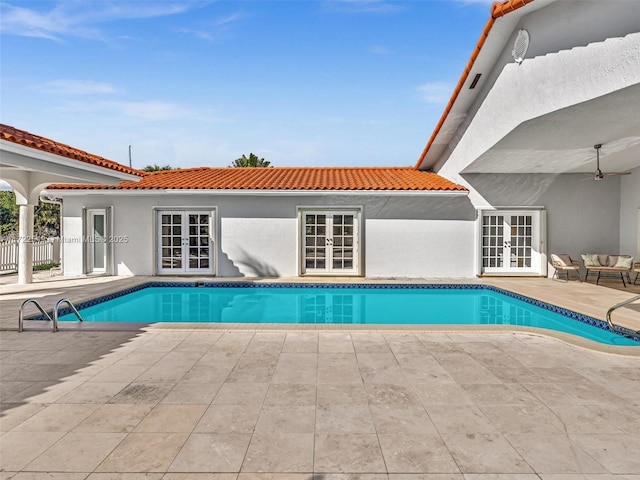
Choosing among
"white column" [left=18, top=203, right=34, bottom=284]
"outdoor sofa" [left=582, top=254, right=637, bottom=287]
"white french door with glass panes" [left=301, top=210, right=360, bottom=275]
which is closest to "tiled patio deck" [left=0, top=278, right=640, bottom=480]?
"white column" [left=18, top=203, right=34, bottom=284]

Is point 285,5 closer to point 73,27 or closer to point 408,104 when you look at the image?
point 73,27

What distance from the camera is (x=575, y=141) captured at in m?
10.2

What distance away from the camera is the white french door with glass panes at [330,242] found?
1376cm

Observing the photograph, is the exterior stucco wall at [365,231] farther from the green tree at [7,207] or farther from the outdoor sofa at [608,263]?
the green tree at [7,207]

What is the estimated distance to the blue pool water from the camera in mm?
8844

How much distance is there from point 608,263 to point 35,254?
2243 centimetres

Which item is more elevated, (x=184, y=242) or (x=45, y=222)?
(x=45, y=222)

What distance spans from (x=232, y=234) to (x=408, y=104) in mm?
12680

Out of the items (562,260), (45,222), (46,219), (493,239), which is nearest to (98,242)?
(493,239)

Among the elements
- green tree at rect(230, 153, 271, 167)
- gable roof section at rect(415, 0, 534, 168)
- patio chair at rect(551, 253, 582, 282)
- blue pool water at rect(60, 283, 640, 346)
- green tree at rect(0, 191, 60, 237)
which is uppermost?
green tree at rect(230, 153, 271, 167)

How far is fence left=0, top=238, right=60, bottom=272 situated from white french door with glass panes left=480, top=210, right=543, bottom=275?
18415 mm

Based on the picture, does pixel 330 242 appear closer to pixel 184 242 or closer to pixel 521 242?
pixel 184 242

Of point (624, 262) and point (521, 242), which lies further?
point (521, 242)

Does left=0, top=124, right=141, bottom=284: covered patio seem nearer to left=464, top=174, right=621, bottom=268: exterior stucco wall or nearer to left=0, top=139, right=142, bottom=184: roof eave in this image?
left=0, top=139, right=142, bottom=184: roof eave
